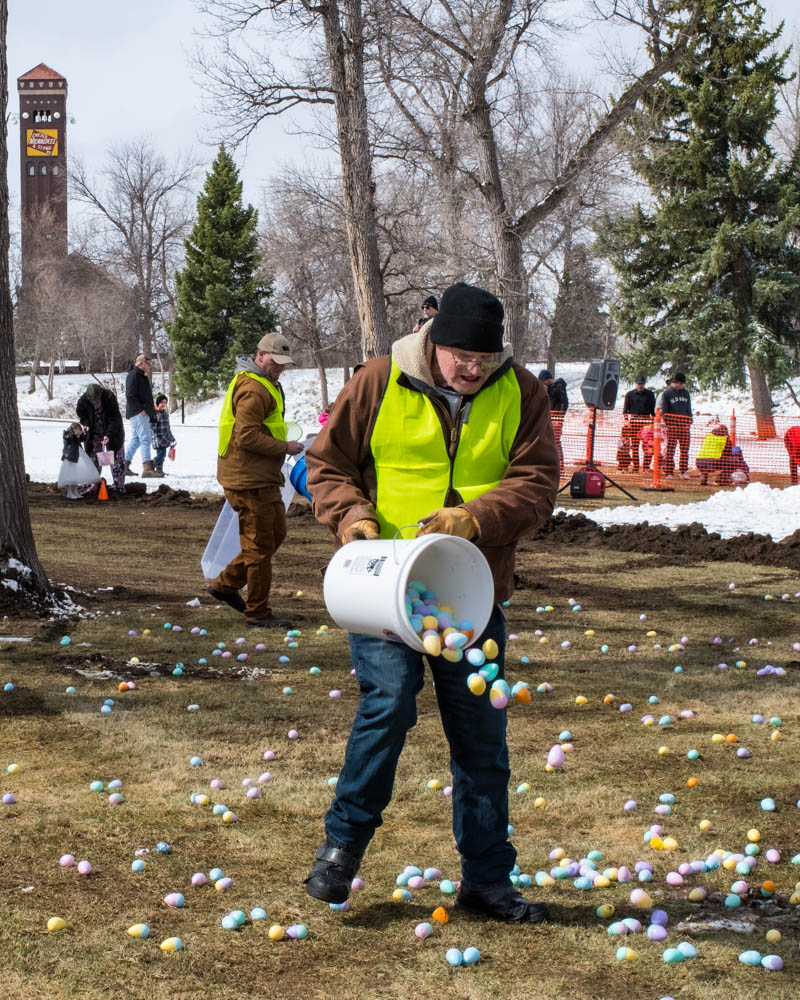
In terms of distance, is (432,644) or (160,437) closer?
(432,644)

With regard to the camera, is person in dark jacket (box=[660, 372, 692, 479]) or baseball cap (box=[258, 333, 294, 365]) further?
person in dark jacket (box=[660, 372, 692, 479])

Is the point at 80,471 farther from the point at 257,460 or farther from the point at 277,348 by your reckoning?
the point at 277,348

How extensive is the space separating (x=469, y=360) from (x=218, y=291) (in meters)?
41.0

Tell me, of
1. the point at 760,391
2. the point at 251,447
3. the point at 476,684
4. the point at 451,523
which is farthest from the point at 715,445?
the point at 476,684

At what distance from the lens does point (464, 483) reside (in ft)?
10.9

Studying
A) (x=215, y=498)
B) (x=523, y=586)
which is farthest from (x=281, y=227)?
(x=523, y=586)

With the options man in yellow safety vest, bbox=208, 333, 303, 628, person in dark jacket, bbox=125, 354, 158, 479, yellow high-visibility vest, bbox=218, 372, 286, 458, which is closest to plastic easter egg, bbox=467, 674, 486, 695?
man in yellow safety vest, bbox=208, 333, 303, 628

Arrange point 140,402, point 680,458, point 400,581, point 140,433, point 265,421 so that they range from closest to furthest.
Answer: point 400,581 < point 265,421 < point 140,402 < point 140,433 < point 680,458

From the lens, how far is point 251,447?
23.3 feet

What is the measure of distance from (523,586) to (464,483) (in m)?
6.09

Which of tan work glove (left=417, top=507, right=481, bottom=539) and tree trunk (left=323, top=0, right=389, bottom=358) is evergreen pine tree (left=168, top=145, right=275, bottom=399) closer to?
tree trunk (left=323, top=0, right=389, bottom=358)

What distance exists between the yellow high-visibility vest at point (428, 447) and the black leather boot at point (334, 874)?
1.00 metres

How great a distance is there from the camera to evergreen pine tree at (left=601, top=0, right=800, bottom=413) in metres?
28.2

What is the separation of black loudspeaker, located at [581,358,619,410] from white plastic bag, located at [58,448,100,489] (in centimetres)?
779
